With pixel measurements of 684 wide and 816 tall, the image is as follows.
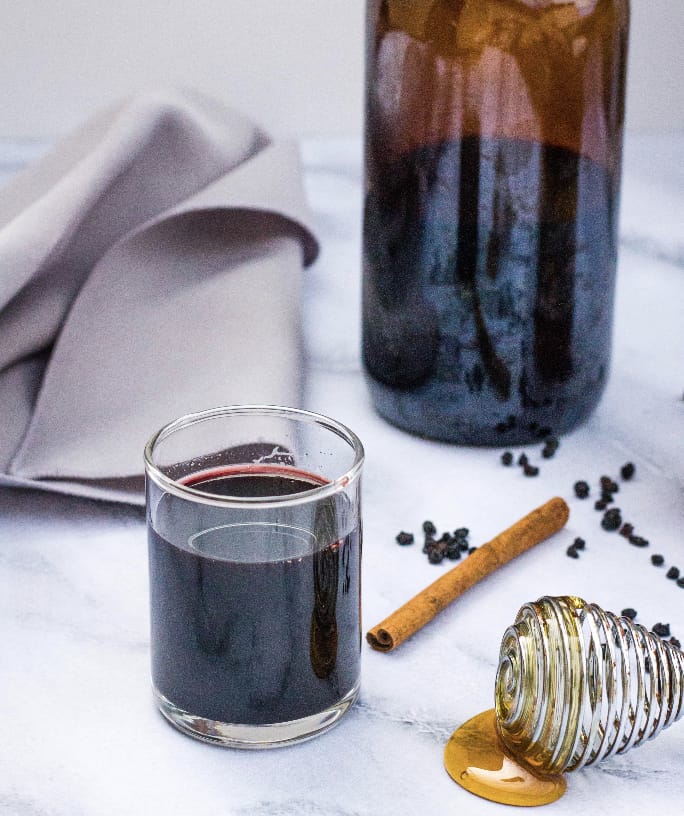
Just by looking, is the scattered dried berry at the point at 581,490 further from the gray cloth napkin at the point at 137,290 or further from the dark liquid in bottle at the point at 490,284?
the gray cloth napkin at the point at 137,290

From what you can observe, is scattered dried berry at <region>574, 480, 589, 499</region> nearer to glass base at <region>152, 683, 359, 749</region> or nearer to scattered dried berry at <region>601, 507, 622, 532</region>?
scattered dried berry at <region>601, 507, 622, 532</region>

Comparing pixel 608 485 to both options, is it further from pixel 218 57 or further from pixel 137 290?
pixel 218 57

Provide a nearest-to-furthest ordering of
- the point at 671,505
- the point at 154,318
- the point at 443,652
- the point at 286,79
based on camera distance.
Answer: the point at 443,652, the point at 671,505, the point at 154,318, the point at 286,79

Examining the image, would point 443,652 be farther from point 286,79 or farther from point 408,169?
point 286,79

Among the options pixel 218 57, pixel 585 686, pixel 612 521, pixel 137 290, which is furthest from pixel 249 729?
pixel 218 57

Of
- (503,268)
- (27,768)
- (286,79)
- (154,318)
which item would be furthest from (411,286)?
(286,79)

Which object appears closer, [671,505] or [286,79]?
[671,505]

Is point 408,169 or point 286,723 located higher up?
point 408,169
